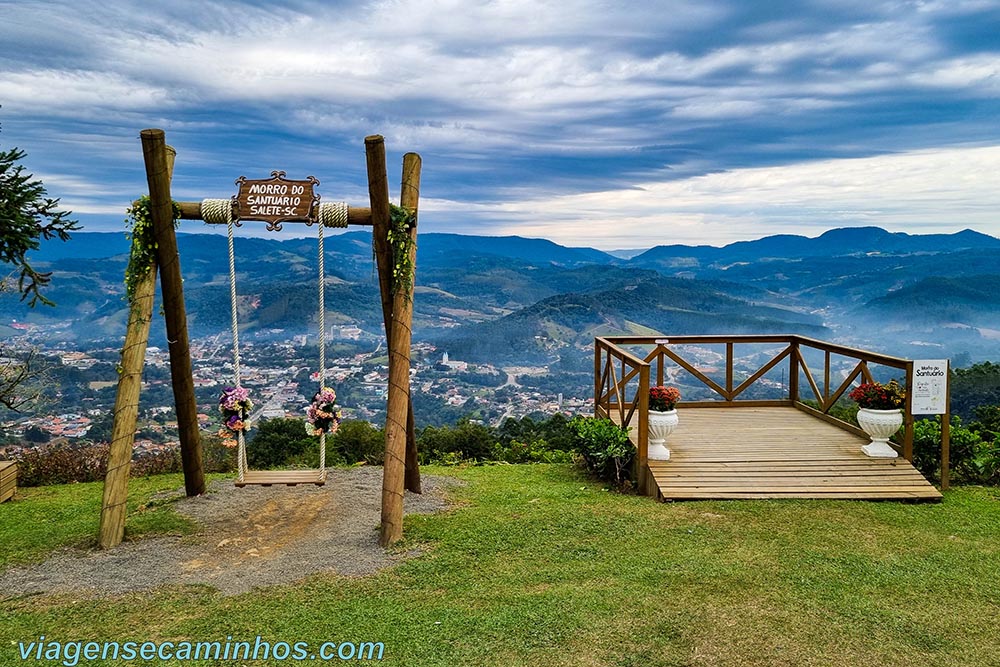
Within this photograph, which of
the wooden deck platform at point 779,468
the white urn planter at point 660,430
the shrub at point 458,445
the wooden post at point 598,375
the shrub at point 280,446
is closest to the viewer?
the wooden deck platform at point 779,468

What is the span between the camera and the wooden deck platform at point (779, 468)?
25.3 feet

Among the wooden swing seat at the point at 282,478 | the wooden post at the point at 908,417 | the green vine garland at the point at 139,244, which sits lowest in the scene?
the wooden swing seat at the point at 282,478

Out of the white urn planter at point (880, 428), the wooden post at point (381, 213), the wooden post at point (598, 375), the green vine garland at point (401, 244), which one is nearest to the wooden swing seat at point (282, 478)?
the wooden post at point (381, 213)

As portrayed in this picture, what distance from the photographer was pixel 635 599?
16.0 feet

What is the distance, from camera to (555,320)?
204ft

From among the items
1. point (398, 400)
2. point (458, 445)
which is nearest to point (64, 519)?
point (398, 400)

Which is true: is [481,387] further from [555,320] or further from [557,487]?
[557,487]

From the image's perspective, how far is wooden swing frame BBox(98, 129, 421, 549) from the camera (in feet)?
20.7

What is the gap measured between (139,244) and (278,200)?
1357 millimetres

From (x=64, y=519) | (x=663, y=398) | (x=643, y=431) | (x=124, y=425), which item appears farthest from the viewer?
(x=663, y=398)

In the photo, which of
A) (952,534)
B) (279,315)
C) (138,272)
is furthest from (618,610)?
Answer: (279,315)

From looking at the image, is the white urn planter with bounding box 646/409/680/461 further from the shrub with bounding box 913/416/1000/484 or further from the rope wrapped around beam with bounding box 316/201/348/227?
the rope wrapped around beam with bounding box 316/201/348/227

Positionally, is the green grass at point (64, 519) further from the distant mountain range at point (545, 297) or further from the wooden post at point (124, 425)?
the distant mountain range at point (545, 297)

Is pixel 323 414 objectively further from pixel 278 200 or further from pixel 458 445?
pixel 458 445
